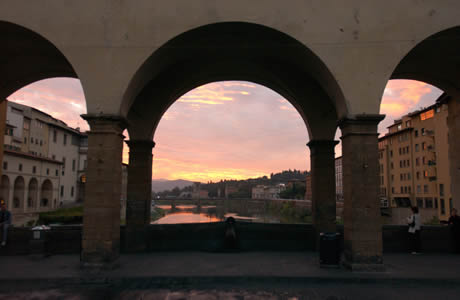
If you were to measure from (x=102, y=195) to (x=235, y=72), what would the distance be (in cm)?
670

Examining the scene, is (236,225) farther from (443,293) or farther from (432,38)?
(432,38)

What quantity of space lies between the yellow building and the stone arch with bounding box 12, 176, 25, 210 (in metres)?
47.2

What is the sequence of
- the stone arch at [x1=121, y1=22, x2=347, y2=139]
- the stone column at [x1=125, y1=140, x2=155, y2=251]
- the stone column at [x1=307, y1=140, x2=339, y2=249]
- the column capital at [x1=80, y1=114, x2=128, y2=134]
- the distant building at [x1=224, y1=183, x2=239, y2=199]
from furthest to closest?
the distant building at [x1=224, y1=183, x2=239, y2=199], the stone column at [x1=307, y1=140, x2=339, y2=249], the stone column at [x1=125, y1=140, x2=155, y2=251], the stone arch at [x1=121, y1=22, x2=347, y2=139], the column capital at [x1=80, y1=114, x2=128, y2=134]

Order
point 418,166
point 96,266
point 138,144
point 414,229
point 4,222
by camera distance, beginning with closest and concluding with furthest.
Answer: point 96,266 → point 4,222 → point 414,229 → point 138,144 → point 418,166

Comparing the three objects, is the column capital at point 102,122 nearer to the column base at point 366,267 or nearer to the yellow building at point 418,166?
the column base at point 366,267

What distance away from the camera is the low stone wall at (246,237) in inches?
400

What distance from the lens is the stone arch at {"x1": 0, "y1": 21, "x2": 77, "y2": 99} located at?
902 cm

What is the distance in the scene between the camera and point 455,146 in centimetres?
1257

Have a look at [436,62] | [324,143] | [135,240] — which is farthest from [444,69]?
[135,240]

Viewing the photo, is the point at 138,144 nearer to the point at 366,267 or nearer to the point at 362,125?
the point at 362,125

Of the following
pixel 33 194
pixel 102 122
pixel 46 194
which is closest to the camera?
pixel 102 122

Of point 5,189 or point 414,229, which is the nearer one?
point 414,229

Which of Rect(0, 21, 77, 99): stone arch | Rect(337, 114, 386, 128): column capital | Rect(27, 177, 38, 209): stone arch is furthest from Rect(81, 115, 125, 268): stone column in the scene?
Rect(27, 177, 38, 209): stone arch

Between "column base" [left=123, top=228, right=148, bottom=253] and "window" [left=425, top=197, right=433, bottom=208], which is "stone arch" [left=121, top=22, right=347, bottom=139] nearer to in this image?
"column base" [left=123, top=228, right=148, bottom=253]
